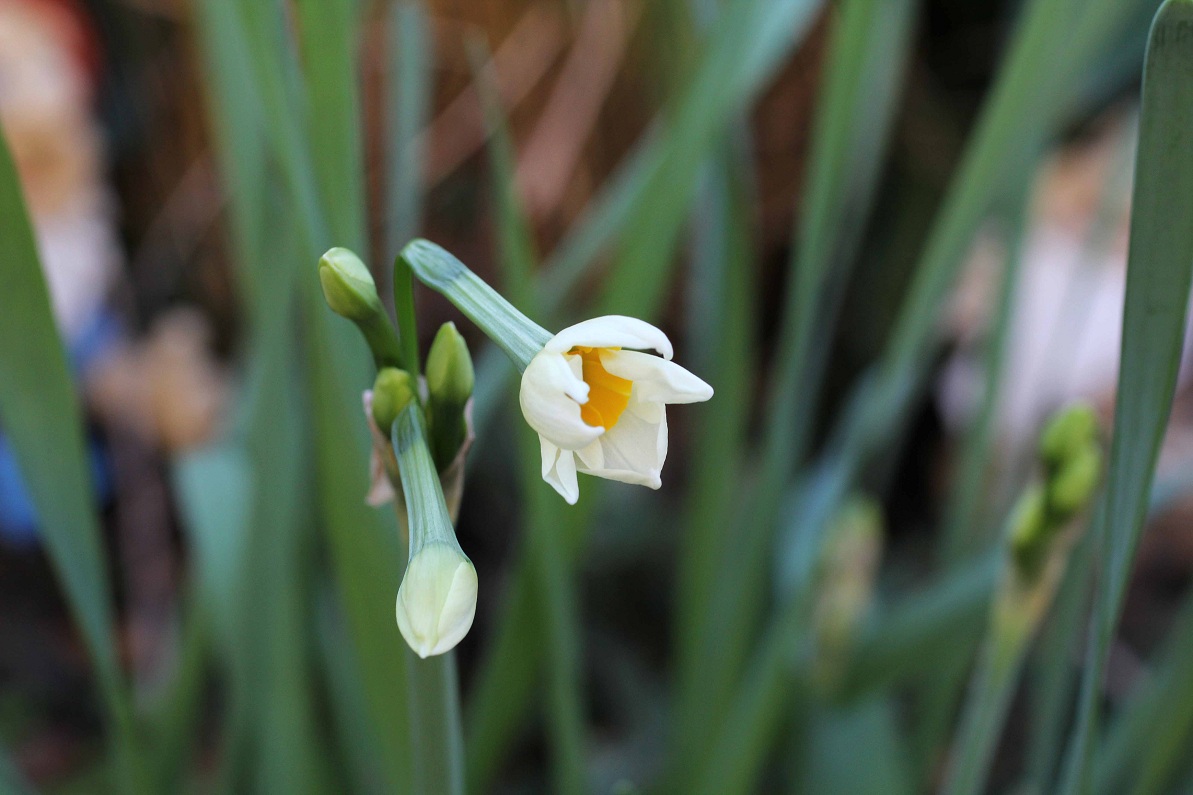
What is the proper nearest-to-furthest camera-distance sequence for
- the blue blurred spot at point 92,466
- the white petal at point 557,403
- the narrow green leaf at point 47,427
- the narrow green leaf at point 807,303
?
the white petal at point 557,403
the narrow green leaf at point 47,427
the narrow green leaf at point 807,303
the blue blurred spot at point 92,466

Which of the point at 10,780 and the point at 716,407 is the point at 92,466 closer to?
the point at 10,780

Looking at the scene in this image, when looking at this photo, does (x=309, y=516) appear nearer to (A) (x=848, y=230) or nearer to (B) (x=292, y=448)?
(B) (x=292, y=448)

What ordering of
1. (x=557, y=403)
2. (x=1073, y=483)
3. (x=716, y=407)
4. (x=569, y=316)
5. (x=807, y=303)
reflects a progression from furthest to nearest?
(x=569, y=316), (x=716, y=407), (x=807, y=303), (x=1073, y=483), (x=557, y=403)

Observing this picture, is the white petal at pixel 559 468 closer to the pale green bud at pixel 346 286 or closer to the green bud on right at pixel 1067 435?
the pale green bud at pixel 346 286

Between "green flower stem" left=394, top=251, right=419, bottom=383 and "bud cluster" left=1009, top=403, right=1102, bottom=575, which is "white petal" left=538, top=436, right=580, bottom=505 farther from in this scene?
"bud cluster" left=1009, top=403, right=1102, bottom=575

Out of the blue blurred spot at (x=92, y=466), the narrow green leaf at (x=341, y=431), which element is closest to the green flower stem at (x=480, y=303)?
the narrow green leaf at (x=341, y=431)

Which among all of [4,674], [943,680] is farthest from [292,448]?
[4,674]

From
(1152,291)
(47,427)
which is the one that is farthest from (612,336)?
(47,427)
